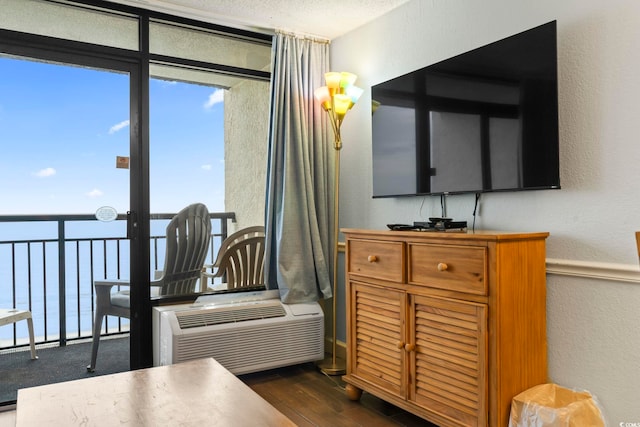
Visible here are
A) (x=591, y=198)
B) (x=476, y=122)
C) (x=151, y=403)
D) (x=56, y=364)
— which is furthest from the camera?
(x=56, y=364)

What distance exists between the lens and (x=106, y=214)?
2.90m

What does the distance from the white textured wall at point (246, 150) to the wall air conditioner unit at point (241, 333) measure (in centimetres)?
61

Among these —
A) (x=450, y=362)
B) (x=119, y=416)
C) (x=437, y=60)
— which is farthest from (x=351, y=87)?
(x=119, y=416)

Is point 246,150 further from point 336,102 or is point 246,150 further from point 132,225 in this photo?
point 132,225

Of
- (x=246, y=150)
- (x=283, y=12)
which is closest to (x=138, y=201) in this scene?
(x=246, y=150)

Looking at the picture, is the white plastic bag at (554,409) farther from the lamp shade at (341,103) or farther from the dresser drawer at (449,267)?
the lamp shade at (341,103)

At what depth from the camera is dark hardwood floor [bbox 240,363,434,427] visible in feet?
7.92

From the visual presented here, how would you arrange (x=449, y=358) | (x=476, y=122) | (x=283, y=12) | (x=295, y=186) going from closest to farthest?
1. (x=449, y=358)
2. (x=476, y=122)
3. (x=283, y=12)
4. (x=295, y=186)

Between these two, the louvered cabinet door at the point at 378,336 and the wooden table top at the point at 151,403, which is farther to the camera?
the louvered cabinet door at the point at 378,336

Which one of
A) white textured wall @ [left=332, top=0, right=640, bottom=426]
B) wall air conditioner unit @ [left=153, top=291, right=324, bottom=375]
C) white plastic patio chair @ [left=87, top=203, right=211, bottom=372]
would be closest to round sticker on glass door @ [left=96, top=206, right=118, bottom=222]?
white plastic patio chair @ [left=87, top=203, right=211, bottom=372]

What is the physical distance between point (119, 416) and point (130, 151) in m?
1.92

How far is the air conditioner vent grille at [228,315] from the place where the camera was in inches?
114

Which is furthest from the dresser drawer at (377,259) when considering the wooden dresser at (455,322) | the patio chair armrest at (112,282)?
the patio chair armrest at (112,282)

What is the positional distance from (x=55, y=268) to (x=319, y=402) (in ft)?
5.62
